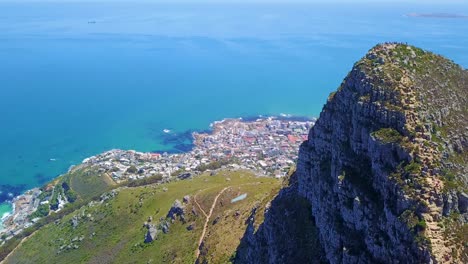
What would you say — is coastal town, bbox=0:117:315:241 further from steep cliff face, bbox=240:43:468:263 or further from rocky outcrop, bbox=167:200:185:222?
steep cliff face, bbox=240:43:468:263

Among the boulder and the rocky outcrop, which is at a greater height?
the rocky outcrop

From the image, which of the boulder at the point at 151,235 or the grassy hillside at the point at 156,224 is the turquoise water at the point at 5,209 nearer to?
the grassy hillside at the point at 156,224

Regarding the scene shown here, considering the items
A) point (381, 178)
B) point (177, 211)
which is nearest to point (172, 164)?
point (177, 211)

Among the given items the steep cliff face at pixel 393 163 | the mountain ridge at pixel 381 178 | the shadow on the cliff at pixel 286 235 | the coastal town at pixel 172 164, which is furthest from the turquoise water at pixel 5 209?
the steep cliff face at pixel 393 163

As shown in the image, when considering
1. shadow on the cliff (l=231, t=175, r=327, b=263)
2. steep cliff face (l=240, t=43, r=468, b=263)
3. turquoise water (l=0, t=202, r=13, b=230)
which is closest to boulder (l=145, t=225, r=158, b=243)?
shadow on the cliff (l=231, t=175, r=327, b=263)

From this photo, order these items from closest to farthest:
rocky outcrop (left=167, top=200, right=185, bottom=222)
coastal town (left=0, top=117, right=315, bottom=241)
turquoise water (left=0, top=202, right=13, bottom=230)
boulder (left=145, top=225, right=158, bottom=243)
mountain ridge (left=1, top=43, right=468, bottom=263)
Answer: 1. mountain ridge (left=1, top=43, right=468, bottom=263)
2. boulder (left=145, top=225, right=158, bottom=243)
3. rocky outcrop (left=167, top=200, right=185, bottom=222)
4. coastal town (left=0, top=117, right=315, bottom=241)
5. turquoise water (left=0, top=202, right=13, bottom=230)

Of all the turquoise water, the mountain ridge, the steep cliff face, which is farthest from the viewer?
the turquoise water

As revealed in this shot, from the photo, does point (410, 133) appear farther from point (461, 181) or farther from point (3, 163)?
point (3, 163)
